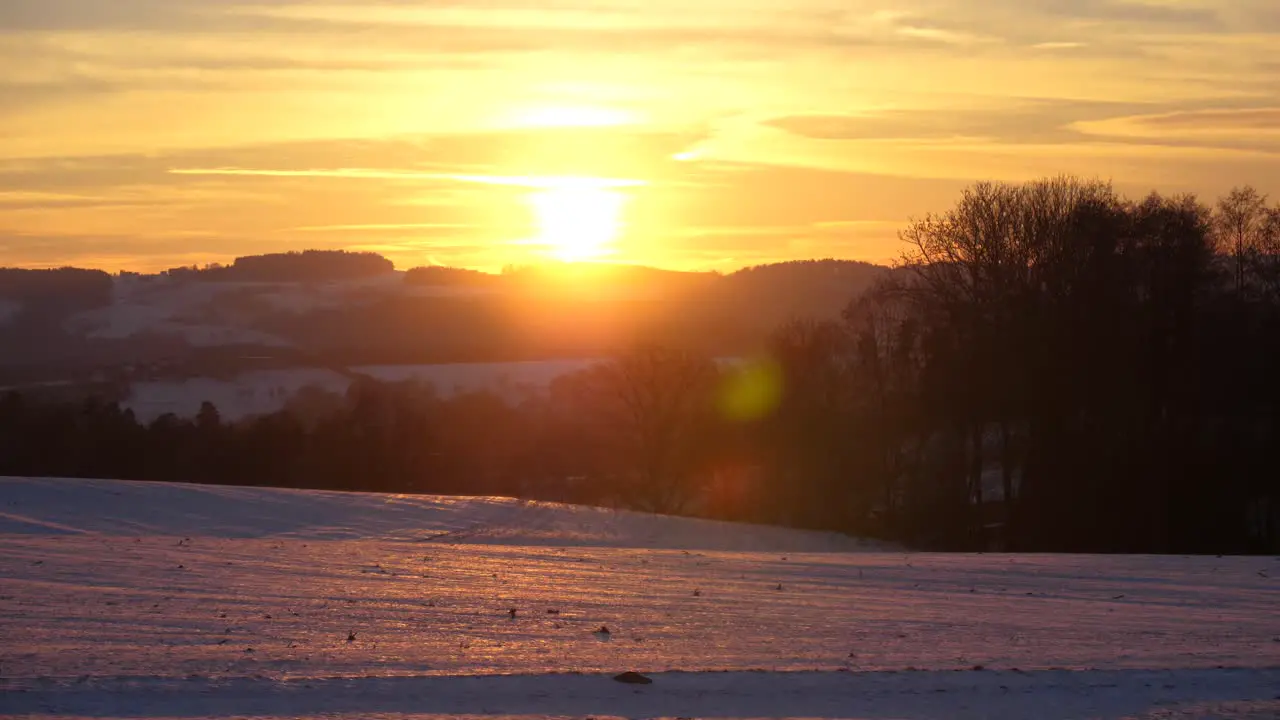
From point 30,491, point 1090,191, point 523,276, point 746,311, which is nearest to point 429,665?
point 30,491

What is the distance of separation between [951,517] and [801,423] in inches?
362

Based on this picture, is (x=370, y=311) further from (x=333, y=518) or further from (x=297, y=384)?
(x=333, y=518)

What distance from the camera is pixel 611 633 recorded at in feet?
44.5

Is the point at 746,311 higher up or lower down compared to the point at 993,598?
higher up

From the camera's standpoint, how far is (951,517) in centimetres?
4259

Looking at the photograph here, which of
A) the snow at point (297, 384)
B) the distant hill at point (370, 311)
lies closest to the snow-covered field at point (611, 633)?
the snow at point (297, 384)

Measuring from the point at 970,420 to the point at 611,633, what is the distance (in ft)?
104

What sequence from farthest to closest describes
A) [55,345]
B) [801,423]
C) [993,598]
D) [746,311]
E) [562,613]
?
[55,345] → [746,311] → [801,423] → [993,598] → [562,613]

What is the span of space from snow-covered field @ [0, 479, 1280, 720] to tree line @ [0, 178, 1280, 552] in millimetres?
15815

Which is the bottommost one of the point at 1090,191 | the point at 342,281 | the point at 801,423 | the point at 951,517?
the point at 951,517

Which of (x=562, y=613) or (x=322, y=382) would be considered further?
(x=322, y=382)

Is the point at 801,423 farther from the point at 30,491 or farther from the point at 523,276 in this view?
the point at 523,276

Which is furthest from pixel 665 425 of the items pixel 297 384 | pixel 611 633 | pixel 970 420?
pixel 297 384

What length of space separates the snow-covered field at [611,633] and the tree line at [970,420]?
15.8 m
